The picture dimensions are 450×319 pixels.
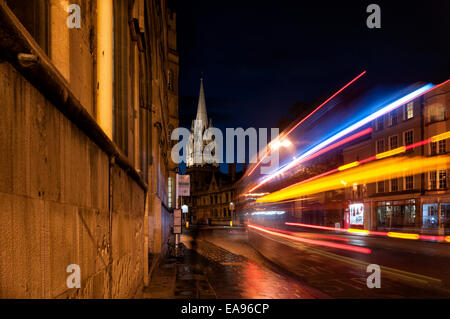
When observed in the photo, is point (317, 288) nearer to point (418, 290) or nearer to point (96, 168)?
point (418, 290)

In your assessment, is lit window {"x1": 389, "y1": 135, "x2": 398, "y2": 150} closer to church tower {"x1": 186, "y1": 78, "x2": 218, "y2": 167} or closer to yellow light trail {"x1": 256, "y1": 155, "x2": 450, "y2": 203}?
yellow light trail {"x1": 256, "y1": 155, "x2": 450, "y2": 203}

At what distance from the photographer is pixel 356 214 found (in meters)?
43.1

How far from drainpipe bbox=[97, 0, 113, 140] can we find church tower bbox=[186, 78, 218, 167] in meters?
155

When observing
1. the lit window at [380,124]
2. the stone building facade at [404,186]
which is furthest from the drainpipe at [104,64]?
the lit window at [380,124]

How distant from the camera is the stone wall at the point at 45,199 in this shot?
2071 mm

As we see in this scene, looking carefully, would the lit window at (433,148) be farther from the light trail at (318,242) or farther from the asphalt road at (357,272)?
the light trail at (318,242)

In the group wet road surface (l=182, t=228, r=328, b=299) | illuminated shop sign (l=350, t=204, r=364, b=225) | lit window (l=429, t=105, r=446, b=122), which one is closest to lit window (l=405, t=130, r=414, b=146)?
lit window (l=429, t=105, r=446, b=122)

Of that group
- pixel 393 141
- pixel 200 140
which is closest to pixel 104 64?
pixel 393 141

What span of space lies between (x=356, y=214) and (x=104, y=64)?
41.5 meters

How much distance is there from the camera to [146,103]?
14859 mm

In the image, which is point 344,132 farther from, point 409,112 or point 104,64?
point 409,112

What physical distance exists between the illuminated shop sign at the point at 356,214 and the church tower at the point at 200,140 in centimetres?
12017
